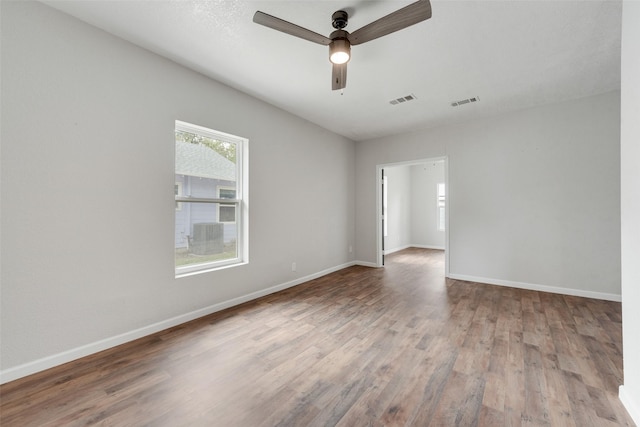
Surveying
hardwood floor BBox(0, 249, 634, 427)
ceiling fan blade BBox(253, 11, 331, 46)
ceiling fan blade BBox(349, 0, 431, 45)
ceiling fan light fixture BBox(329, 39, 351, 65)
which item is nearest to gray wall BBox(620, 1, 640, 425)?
hardwood floor BBox(0, 249, 634, 427)

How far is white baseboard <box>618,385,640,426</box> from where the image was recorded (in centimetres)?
153

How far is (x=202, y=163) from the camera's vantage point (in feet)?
10.8

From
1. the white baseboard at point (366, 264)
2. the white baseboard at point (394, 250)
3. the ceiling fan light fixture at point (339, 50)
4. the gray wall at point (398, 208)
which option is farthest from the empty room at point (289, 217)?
the gray wall at point (398, 208)

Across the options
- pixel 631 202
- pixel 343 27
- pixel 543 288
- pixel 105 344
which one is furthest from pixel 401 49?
pixel 543 288

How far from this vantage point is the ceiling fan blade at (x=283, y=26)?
1.90 meters

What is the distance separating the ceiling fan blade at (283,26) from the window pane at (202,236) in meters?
2.12

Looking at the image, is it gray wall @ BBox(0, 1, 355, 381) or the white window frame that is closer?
gray wall @ BBox(0, 1, 355, 381)

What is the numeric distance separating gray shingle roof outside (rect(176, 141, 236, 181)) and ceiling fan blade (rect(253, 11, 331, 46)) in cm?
176

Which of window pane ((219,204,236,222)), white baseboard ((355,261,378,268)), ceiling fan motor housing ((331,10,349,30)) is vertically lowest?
white baseboard ((355,261,378,268))

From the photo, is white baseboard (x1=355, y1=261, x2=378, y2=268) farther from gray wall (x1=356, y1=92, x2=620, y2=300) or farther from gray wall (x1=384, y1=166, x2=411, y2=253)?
gray wall (x1=384, y1=166, x2=411, y2=253)

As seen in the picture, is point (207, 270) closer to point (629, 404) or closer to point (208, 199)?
point (208, 199)

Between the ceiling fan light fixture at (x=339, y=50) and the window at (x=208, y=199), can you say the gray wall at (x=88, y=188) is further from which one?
the ceiling fan light fixture at (x=339, y=50)

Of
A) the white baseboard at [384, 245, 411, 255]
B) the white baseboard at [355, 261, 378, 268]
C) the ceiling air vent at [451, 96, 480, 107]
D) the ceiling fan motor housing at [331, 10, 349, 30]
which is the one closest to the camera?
the ceiling fan motor housing at [331, 10, 349, 30]

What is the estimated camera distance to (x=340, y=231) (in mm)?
5637
